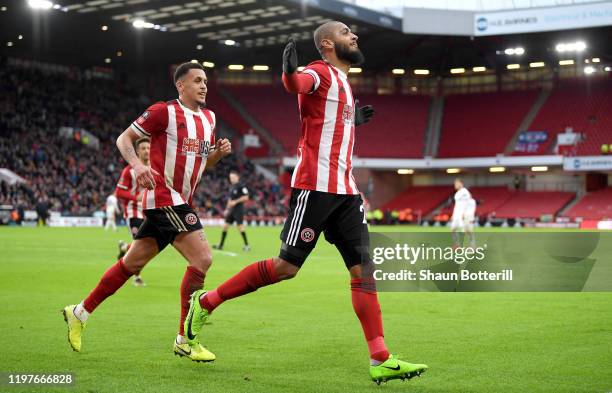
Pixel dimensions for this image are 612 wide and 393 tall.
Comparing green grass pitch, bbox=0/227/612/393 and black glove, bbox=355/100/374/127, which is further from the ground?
black glove, bbox=355/100/374/127

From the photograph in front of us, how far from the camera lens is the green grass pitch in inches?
224

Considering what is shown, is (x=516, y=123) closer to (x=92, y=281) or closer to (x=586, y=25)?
(x=586, y=25)

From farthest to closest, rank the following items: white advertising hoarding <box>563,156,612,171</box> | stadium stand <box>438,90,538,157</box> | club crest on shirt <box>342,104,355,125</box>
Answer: stadium stand <box>438,90,538,157</box> → white advertising hoarding <box>563,156,612,171</box> → club crest on shirt <box>342,104,355,125</box>

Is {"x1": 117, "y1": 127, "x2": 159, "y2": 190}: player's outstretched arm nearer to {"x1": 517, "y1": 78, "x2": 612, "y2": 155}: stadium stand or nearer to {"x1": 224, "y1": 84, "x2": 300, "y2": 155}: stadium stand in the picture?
{"x1": 517, "y1": 78, "x2": 612, "y2": 155}: stadium stand

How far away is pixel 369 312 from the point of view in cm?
582

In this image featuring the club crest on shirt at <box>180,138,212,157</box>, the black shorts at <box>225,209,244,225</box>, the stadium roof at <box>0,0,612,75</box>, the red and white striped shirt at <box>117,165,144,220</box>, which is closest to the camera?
the club crest on shirt at <box>180,138,212,157</box>

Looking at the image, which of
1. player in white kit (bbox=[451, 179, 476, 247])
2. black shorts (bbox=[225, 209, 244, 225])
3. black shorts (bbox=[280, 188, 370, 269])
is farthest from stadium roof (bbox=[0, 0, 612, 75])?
black shorts (bbox=[280, 188, 370, 269])

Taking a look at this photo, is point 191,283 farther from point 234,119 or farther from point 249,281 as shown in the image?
point 234,119

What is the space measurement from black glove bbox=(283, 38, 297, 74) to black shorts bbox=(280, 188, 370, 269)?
972 millimetres

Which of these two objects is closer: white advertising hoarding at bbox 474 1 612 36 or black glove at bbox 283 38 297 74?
black glove at bbox 283 38 297 74

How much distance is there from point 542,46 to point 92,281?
5049 cm

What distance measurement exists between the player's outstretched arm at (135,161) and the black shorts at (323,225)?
1156 millimetres

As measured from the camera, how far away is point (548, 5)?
164 feet

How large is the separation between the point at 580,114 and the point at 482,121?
741cm
